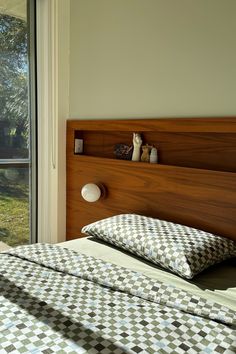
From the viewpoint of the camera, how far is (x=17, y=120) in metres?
2.54

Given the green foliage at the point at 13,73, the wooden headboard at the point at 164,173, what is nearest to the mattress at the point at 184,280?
the wooden headboard at the point at 164,173

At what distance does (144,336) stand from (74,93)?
77.4 inches

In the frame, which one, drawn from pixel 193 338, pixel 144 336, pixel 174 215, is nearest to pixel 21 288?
pixel 144 336

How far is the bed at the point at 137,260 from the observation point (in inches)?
39.2

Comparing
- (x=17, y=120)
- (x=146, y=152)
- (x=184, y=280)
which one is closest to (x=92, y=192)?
(x=146, y=152)

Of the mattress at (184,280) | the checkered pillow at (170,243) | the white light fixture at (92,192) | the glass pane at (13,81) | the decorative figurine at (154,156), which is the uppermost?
the glass pane at (13,81)

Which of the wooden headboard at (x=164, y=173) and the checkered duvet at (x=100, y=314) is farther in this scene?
the wooden headboard at (x=164, y=173)

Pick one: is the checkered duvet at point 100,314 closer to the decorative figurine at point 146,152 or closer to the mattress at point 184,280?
the mattress at point 184,280

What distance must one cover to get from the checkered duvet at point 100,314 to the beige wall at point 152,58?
1.03 metres

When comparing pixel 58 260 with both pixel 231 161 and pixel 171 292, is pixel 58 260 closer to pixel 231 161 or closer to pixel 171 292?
pixel 171 292

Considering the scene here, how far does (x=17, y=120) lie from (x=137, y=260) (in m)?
1.56

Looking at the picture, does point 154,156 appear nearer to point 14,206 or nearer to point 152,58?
point 152,58

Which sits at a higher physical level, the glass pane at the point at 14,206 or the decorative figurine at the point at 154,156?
the decorative figurine at the point at 154,156

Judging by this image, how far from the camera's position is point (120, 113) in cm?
224
